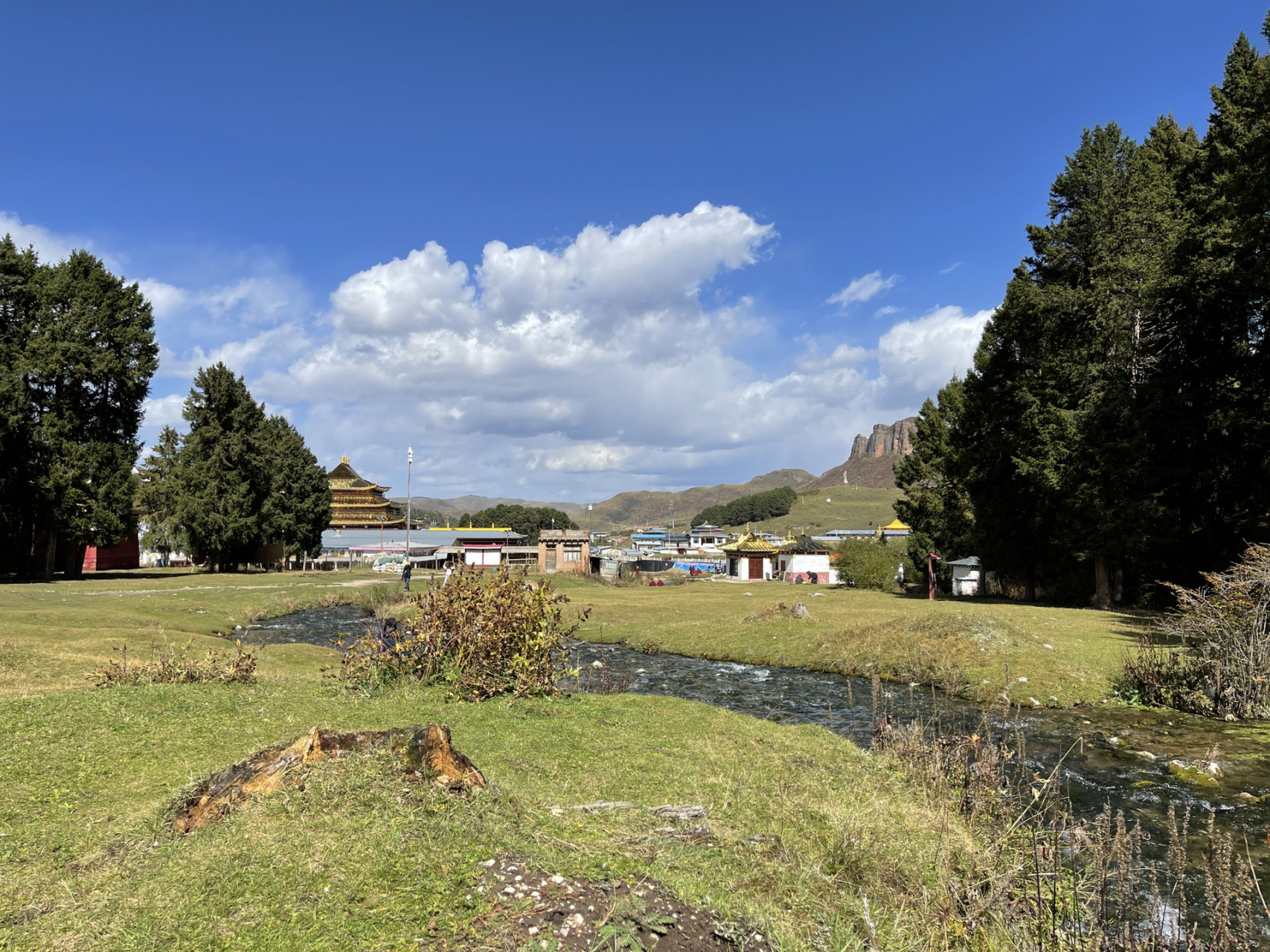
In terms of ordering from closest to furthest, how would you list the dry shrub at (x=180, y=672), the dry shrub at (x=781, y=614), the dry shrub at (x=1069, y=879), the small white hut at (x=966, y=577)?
1. the dry shrub at (x=1069, y=879)
2. the dry shrub at (x=180, y=672)
3. the dry shrub at (x=781, y=614)
4. the small white hut at (x=966, y=577)

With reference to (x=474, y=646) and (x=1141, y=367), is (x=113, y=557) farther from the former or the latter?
(x=1141, y=367)

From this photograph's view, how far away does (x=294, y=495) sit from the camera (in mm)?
67562

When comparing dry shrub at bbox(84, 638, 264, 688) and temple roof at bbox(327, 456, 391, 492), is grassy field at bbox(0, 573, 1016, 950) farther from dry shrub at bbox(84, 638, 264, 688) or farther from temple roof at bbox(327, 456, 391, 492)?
temple roof at bbox(327, 456, 391, 492)

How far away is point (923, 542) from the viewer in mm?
48812

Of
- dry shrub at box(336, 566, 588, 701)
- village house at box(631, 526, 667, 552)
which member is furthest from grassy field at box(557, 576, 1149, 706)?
village house at box(631, 526, 667, 552)

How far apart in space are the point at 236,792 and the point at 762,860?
176 inches

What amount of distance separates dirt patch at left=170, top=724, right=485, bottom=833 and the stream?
5.87 m

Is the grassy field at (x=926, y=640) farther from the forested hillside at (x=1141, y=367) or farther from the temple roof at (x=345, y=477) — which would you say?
the temple roof at (x=345, y=477)

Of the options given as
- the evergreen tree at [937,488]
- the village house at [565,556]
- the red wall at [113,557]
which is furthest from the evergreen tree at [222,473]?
the evergreen tree at [937,488]

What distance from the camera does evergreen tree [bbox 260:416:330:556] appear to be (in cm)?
6391

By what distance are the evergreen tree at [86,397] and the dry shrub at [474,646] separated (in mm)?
36700

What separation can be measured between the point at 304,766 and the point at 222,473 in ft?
190

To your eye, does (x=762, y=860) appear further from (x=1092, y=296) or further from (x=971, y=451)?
A: (x=971, y=451)

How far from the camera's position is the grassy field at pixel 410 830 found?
448 cm
